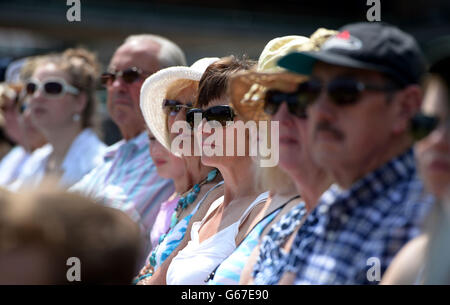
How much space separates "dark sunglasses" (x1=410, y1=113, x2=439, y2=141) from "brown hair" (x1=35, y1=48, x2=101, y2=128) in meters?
4.91

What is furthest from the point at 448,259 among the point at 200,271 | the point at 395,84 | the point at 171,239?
the point at 171,239

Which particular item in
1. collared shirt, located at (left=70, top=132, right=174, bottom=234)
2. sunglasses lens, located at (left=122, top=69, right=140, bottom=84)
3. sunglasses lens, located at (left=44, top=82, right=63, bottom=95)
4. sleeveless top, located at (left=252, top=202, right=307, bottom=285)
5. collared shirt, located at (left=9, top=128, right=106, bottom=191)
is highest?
sunglasses lens, located at (left=122, top=69, right=140, bottom=84)

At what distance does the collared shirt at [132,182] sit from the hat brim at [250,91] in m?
1.48

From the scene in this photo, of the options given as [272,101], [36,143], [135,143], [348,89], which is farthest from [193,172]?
[36,143]

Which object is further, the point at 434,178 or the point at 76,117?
the point at 76,117

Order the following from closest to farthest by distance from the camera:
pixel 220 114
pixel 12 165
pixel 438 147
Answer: pixel 438 147
pixel 220 114
pixel 12 165

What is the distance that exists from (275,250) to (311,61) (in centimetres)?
73

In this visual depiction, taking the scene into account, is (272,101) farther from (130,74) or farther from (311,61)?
(130,74)

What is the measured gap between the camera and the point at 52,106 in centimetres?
641

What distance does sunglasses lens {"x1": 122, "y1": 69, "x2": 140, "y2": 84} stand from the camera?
5.30 m

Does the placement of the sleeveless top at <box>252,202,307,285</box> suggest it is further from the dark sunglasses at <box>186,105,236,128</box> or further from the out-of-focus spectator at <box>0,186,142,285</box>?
the out-of-focus spectator at <box>0,186,142,285</box>

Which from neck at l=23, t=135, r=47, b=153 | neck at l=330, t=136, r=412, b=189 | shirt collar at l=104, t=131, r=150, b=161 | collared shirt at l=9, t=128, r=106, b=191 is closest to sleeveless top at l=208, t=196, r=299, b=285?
neck at l=330, t=136, r=412, b=189

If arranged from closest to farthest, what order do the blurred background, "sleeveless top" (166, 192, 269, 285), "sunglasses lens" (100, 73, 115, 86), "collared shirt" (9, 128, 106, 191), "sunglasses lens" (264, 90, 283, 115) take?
"sunglasses lens" (264, 90, 283, 115), "sleeveless top" (166, 192, 269, 285), "sunglasses lens" (100, 73, 115, 86), "collared shirt" (9, 128, 106, 191), the blurred background

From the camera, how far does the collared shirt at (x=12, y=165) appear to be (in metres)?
7.89
